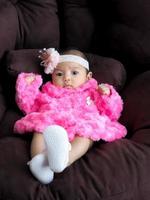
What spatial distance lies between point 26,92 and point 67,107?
163 millimetres

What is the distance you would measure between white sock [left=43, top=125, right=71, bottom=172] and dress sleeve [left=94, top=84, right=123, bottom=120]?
1.08ft

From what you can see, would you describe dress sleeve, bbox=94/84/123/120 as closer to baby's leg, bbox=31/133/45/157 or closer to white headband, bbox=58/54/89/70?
white headband, bbox=58/54/89/70

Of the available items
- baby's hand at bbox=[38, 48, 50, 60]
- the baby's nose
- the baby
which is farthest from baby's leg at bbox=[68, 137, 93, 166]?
baby's hand at bbox=[38, 48, 50, 60]

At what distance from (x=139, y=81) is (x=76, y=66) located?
0.26 metres

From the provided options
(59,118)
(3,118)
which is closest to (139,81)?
(59,118)

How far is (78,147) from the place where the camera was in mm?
1241

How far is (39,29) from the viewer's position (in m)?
1.66

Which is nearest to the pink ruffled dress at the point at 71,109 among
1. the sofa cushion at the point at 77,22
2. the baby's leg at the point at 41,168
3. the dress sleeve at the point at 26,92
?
the dress sleeve at the point at 26,92

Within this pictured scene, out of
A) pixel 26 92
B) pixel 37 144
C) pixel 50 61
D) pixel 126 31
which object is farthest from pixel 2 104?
pixel 126 31

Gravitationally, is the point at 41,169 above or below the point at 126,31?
below

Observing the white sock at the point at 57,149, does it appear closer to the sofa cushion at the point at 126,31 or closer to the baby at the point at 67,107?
the baby at the point at 67,107

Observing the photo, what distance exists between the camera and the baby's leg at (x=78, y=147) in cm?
119

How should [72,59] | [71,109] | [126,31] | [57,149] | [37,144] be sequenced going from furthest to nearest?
[126,31], [72,59], [71,109], [37,144], [57,149]

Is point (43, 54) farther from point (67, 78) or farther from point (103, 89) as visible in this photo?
point (103, 89)
